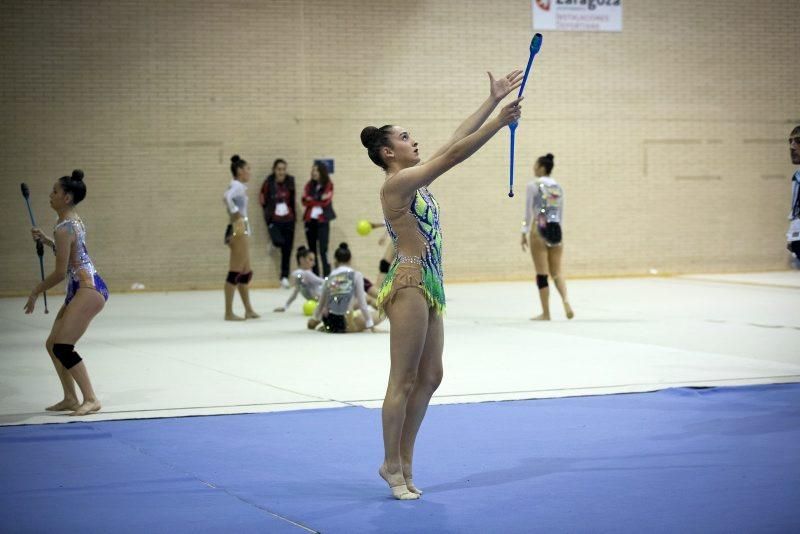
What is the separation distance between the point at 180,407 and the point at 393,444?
3.06 m

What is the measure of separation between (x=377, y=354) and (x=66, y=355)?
373 cm

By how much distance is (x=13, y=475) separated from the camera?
6199mm

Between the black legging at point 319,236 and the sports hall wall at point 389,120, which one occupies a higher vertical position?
the sports hall wall at point 389,120

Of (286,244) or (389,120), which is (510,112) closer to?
(286,244)

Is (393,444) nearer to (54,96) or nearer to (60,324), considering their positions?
(60,324)

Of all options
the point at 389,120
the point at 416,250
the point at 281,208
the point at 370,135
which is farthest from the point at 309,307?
the point at 416,250

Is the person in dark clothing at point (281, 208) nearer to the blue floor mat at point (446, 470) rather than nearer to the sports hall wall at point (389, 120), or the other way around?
the sports hall wall at point (389, 120)

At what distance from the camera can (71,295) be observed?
8109 millimetres

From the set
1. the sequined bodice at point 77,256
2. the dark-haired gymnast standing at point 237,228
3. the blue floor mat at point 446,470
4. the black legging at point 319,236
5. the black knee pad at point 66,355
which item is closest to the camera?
the blue floor mat at point 446,470

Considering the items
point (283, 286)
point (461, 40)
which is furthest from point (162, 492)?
point (461, 40)

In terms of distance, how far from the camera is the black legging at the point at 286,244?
19.6 meters

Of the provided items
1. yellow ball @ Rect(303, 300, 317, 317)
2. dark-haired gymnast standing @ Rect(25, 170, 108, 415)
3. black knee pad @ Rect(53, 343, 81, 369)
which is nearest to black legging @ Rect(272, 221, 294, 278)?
yellow ball @ Rect(303, 300, 317, 317)

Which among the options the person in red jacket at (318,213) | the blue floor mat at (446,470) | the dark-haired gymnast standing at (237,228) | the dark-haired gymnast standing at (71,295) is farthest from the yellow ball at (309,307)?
the blue floor mat at (446,470)

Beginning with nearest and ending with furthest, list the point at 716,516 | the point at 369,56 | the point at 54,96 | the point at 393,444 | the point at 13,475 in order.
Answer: the point at 716,516, the point at 393,444, the point at 13,475, the point at 54,96, the point at 369,56
